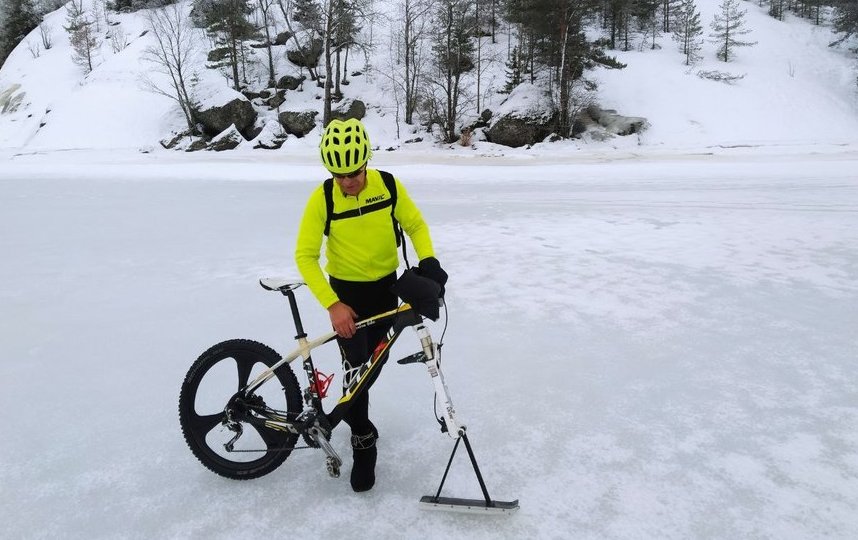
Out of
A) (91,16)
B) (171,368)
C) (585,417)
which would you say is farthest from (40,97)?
(585,417)

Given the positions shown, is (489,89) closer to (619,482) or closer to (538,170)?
(538,170)

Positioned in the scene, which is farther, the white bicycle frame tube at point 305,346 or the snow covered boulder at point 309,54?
the snow covered boulder at point 309,54

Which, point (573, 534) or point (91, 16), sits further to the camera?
point (91, 16)

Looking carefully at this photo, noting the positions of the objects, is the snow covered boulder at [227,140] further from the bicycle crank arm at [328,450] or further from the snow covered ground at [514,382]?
the bicycle crank arm at [328,450]

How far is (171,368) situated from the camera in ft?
13.0

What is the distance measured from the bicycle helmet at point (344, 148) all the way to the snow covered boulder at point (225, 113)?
110 ft

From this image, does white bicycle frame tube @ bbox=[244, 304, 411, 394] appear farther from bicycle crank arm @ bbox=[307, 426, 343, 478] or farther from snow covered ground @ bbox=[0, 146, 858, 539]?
snow covered ground @ bbox=[0, 146, 858, 539]

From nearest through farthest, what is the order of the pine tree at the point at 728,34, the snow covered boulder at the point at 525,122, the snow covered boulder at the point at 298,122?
the snow covered boulder at the point at 525,122, the snow covered boulder at the point at 298,122, the pine tree at the point at 728,34

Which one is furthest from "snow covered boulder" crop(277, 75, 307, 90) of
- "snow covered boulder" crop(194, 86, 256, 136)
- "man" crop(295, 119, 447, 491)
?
"man" crop(295, 119, 447, 491)

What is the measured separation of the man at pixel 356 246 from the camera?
2.32 meters

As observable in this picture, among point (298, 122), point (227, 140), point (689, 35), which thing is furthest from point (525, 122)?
point (689, 35)

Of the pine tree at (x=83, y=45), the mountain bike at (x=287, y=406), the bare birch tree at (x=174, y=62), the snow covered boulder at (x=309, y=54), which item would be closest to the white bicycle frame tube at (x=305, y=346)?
the mountain bike at (x=287, y=406)

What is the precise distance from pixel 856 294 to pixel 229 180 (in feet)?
48.7

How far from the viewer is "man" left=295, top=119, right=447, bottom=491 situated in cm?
232
